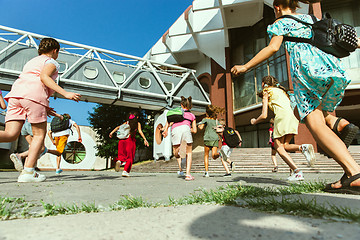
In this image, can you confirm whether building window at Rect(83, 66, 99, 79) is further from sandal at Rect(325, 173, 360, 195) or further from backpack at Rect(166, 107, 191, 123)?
sandal at Rect(325, 173, 360, 195)

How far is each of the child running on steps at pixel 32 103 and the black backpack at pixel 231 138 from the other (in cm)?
392

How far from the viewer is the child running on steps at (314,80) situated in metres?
2.22

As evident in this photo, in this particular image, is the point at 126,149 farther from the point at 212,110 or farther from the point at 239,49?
the point at 239,49

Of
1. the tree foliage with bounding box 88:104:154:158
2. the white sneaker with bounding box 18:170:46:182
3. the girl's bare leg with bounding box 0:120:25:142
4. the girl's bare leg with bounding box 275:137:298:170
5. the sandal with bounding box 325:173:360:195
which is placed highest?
the tree foliage with bounding box 88:104:154:158

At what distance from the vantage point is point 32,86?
351cm

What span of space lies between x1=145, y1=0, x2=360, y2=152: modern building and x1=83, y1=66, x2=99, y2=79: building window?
7132 millimetres

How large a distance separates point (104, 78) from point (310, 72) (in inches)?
541

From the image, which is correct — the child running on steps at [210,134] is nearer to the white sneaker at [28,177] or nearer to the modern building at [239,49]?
the white sneaker at [28,177]

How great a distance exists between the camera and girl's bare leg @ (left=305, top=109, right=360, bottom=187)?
2.09 meters

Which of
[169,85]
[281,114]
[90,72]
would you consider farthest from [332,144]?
[169,85]

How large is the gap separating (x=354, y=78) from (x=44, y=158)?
28.7 meters

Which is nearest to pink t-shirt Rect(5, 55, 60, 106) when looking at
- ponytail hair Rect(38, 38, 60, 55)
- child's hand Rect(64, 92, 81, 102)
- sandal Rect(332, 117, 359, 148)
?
ponytail hair Rect(38, 38, 60, 55)

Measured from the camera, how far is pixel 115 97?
14.5 meters

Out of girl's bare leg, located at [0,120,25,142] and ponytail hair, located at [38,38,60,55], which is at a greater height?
ponytail hair, located at [38,38,60,55]
